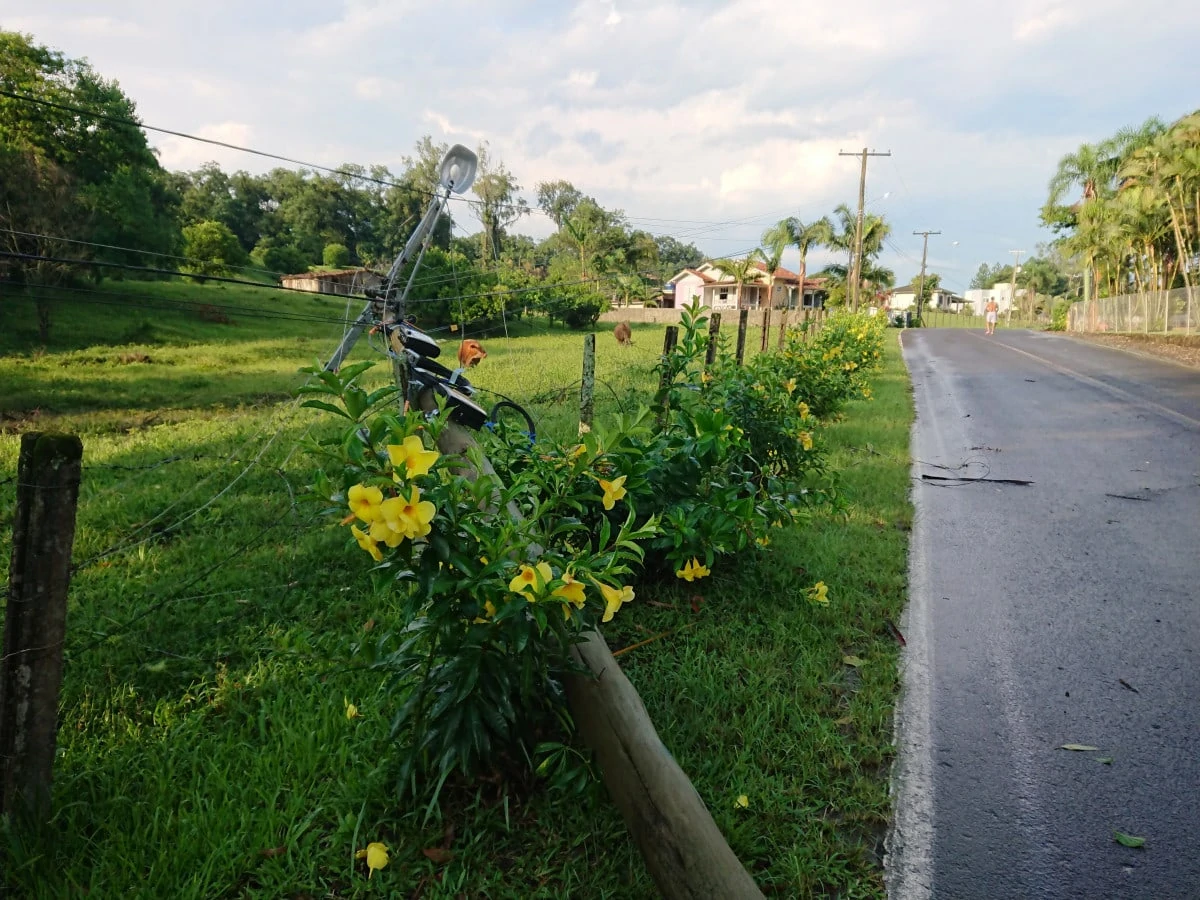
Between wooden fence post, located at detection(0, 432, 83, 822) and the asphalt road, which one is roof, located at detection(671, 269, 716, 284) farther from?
wooden fence post, located at detection(0, 432, 83, 822)

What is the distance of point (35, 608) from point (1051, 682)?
12.3 ft

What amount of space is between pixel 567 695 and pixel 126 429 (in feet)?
26.7

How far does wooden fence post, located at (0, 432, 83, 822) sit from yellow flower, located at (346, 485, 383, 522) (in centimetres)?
68

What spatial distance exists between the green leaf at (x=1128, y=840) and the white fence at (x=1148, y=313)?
28.5 metres

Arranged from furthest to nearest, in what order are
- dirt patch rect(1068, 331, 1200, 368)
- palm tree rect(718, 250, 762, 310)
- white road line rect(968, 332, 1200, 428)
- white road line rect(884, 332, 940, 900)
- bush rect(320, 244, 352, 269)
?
1. palm tree rect(718, 250, 762, 310)
2. bush rect(320, 244, 352, 269)
3. dirt patch rect(1068, 331, 1200, 368)
4. white road line rect(968, 332, 1200, 428)
5. white road line rect(884, 332, 940, 900)

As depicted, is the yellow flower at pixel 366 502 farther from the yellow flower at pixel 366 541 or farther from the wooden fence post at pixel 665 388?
the wooden fence post at pixel 665 388

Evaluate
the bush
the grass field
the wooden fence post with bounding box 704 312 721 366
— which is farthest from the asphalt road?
the bush

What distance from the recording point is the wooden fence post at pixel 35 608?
1.86 meters

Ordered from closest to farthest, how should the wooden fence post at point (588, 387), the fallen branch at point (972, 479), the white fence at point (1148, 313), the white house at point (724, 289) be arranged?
the wooden fence post at point (588, 387), the fallen branch at point (972, 479), the white fence at point (1148, 313), the white house at point (724, 289)

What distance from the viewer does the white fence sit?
25.0 metres

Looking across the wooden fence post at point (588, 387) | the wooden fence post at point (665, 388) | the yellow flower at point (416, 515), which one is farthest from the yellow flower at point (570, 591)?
the wooden fence post at point (588, 387)

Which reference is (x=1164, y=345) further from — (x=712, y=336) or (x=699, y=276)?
(x=699, y=276)

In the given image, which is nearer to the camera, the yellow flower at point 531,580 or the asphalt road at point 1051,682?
the yellow flower at point 531,580

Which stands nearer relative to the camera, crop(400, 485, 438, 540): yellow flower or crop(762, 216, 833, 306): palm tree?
crop(400, 485, 438, 540): yellow flower
